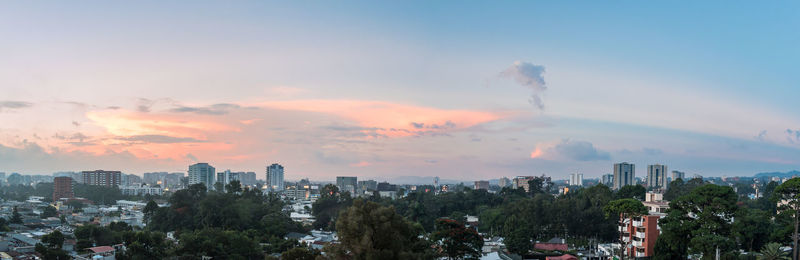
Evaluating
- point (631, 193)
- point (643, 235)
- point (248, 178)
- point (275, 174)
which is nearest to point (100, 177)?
point (275, 174)

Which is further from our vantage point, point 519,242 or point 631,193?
point 631,193

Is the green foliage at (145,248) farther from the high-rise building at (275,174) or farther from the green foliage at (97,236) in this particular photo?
the high-rise building at (275,174)

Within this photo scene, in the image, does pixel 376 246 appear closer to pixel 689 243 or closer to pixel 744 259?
pixel 689 243

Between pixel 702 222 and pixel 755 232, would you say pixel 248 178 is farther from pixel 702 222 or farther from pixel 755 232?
pixel 702 222

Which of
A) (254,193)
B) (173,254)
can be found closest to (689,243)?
(173,254)

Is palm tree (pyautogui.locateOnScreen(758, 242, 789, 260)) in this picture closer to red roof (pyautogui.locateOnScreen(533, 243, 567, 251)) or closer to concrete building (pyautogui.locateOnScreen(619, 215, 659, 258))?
concrete building (pyautogui.locateOnScreen(619, 215, 659, 258))
